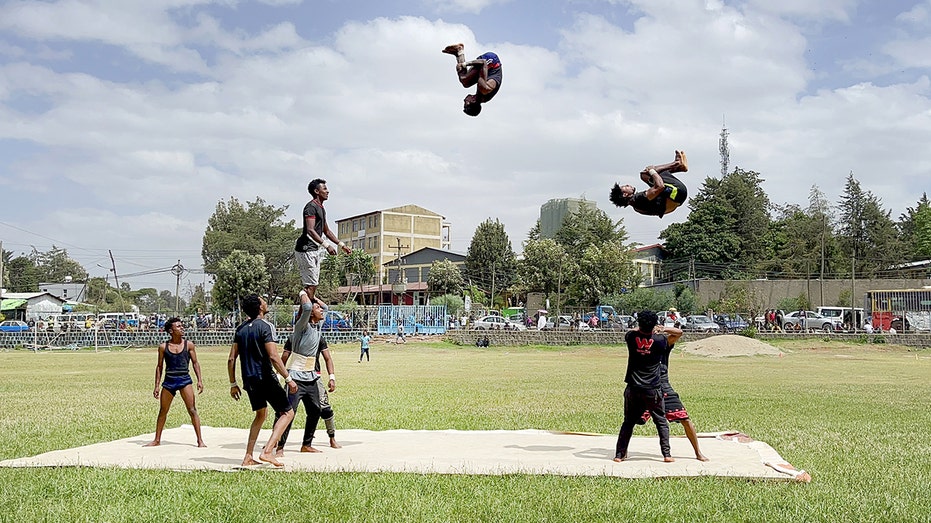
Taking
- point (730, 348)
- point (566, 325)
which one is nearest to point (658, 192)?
point (730, 348)

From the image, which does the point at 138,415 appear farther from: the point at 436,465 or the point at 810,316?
the point at 810,316

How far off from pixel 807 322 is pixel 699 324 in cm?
922

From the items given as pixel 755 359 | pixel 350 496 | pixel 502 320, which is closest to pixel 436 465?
pixel 350 496

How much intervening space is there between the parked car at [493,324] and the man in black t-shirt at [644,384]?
151 ft

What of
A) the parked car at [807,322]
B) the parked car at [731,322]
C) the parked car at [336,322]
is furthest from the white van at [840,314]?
the parked car at [336,322]

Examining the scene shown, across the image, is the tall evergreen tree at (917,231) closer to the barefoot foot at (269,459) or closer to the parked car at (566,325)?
the parked car at (566,325)

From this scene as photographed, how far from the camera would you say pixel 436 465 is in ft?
33.1

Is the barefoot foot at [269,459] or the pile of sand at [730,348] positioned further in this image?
the pile of sand at [730,348]

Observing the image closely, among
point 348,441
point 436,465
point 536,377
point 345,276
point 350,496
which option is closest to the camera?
point 350,496

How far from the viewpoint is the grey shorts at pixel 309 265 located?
461 inches

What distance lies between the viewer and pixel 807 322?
6125cm

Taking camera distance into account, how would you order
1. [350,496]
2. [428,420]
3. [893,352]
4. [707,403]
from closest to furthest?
[350,496]
[428,420]
[707,403]
[893,352]

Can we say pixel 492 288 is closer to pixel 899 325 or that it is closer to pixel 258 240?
pixel 258 240

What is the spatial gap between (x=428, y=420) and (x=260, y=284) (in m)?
62.5
